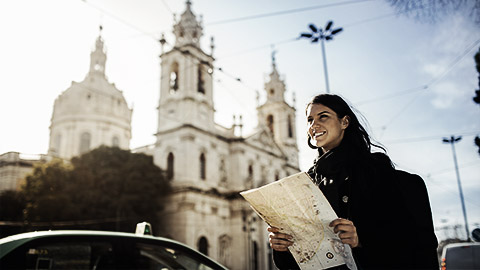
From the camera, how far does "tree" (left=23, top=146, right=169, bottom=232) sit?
73.4ft

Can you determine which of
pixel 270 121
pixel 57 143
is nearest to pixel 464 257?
pixel 270 121

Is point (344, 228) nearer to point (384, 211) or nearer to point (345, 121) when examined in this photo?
point (384, 211)

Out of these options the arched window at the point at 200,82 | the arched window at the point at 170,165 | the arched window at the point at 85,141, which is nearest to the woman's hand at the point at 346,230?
the arched window at the point at 170,165

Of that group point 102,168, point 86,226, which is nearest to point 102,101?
point 102,168

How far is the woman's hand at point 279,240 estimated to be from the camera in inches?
70.6

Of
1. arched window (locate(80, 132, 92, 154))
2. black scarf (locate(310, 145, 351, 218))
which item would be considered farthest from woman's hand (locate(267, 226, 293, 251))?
arched window (locate(80, 132, 92, 154))

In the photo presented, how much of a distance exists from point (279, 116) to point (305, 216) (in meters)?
39.8

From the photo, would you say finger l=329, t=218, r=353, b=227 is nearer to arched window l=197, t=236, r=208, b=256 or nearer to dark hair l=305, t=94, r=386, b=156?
dark hair l=305, t=94, r=386, b=156

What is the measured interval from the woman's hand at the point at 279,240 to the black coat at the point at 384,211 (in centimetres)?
28

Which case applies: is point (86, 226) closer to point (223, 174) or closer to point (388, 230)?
point (223, 174)

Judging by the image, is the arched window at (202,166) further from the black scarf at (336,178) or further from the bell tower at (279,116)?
the black scarf at (336,178)

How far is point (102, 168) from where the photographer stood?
2486cm

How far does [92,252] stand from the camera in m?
2.58

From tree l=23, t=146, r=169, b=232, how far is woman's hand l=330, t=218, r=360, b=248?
77.0 ft
